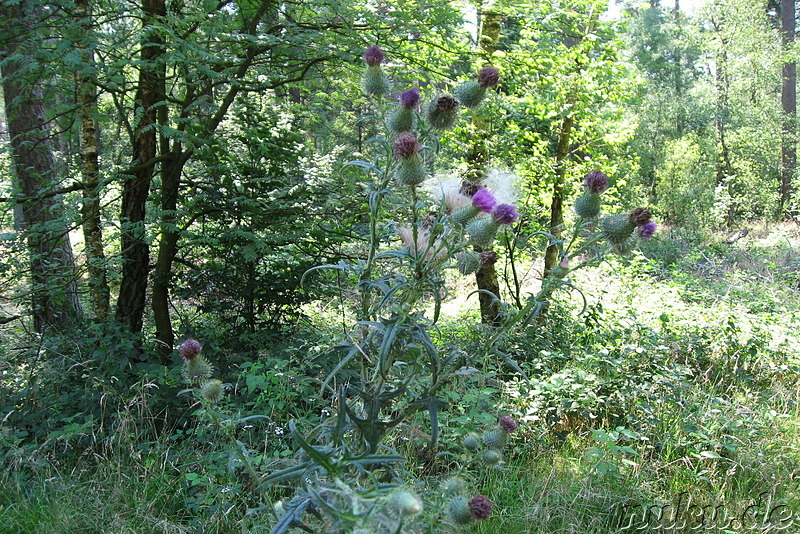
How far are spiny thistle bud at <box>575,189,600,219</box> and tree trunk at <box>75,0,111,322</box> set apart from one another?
336cm

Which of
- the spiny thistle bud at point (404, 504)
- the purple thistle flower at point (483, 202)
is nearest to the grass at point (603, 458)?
the spiny thistle bud at point (404, 504)

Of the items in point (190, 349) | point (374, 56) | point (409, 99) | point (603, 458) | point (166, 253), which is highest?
point (374, 56)

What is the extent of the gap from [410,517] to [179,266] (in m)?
4.62

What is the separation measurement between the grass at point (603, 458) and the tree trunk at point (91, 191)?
1306 millimetres

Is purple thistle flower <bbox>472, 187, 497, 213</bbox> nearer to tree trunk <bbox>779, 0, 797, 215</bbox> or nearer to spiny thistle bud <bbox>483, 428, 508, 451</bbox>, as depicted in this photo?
spiny thistle bud <bbox>483, 428, 508, 451</bbox>

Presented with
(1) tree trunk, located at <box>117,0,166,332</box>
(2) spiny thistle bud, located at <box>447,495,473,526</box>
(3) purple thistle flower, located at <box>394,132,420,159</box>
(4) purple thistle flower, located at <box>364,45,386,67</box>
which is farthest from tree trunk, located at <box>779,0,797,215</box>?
(2) spiny thistle bud, located at <box>447,495,473,526</box>

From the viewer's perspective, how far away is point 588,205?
1725 mm

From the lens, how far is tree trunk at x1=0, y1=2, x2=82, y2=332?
3.79 m

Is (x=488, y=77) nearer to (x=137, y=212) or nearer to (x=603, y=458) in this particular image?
(x=603, y=458)

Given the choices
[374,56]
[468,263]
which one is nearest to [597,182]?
[468,263]

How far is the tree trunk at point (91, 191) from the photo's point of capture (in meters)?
4.12

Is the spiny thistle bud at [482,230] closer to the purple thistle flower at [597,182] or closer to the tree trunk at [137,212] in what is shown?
the purple thistle flower at [597,182]

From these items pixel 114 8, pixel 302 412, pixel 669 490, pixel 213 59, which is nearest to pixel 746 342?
pixel 669 490

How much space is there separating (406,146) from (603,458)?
9.61 feet
